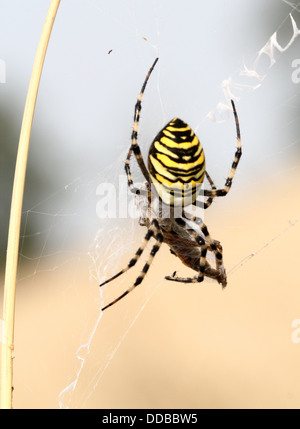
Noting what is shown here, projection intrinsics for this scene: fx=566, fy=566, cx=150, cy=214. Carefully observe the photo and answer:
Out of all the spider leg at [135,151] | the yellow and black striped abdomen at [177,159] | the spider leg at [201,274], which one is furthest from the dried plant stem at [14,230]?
the spider leg at [201,274]

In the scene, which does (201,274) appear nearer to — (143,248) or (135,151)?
(143,248)

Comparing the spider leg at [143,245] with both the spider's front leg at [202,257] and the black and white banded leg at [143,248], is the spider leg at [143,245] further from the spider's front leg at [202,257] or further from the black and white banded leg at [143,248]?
the spider's front leg at [202,257]

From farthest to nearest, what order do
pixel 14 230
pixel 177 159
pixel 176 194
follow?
pixel 176 194 → pixel 177 159 → pixel 14 230

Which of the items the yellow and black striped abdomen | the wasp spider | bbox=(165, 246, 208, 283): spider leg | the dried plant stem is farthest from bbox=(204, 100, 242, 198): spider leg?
the dried plant stem

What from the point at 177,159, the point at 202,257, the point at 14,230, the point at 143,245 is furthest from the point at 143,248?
the point at 14,230

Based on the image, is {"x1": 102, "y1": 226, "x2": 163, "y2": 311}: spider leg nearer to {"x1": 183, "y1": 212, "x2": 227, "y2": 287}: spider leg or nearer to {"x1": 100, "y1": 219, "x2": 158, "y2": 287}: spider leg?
{"x1": 100, "y1": 219, "x2": 158, "y2": 287}: spider leg

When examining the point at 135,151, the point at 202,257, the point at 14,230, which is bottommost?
the point at 14,230

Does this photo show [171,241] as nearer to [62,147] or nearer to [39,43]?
[39,43]
